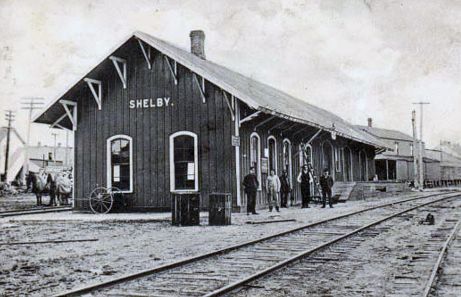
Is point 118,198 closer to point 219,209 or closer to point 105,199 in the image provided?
point 105,199

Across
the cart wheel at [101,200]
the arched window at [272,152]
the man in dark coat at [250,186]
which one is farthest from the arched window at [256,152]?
the cart wheel at [101,200]

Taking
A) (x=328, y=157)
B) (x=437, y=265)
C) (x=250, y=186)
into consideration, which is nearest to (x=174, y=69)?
(x=250, y=186)

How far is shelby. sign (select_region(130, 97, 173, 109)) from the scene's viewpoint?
726 inches

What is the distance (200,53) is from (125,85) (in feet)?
17.5

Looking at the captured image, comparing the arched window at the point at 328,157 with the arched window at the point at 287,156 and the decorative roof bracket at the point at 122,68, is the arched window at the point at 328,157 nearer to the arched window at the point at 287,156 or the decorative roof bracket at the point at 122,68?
the arched window at the point at 287,156

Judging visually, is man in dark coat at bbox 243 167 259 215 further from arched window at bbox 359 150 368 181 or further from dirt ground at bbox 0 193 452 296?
arched window at bbox 359 150 368 181

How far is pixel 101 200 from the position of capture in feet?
61.3

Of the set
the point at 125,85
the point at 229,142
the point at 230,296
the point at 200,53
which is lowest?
the point at 230,296

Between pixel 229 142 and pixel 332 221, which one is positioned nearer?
pixel 332 221

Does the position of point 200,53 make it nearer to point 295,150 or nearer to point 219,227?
point 295,150

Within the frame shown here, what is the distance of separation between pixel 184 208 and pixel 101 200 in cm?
632

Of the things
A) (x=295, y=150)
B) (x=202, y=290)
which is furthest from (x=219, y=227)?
(x=295, y=150)

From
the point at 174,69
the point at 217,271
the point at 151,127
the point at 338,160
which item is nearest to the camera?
the point at 217,271

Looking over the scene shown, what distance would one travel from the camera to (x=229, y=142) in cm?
1742
